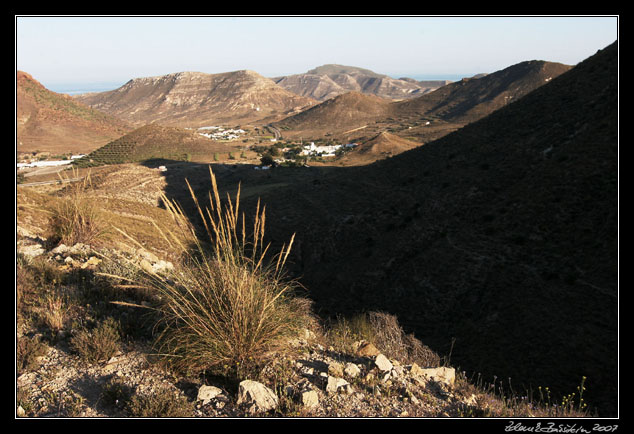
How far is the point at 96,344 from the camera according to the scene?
436 cm

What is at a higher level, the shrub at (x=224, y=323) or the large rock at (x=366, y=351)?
the shrub at (x=224, y=323)

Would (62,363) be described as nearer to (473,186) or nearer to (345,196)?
(473,186)

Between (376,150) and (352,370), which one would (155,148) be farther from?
(352,370)

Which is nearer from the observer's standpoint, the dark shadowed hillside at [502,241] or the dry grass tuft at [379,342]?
the dry grass tuft at [379,342]

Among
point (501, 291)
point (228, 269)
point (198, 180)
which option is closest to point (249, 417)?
point (228, 269)

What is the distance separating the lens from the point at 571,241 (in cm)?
1736

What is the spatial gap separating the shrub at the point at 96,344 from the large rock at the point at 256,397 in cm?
200

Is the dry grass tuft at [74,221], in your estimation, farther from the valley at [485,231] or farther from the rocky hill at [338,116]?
the rocky hill at [338,116]

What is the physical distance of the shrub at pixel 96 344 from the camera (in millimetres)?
4328

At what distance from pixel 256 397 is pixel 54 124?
140261 mm

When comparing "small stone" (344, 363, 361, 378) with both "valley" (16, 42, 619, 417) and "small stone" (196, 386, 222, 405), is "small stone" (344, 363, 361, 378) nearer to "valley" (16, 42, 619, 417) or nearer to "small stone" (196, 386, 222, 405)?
"small stone" (196, 386, 222, 405)

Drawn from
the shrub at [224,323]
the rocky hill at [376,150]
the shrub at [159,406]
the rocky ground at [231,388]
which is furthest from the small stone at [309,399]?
the rocky hill at [376,150]

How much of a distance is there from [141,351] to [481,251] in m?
19.2

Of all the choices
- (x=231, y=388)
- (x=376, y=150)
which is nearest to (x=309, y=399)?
(x=231, y=388)
